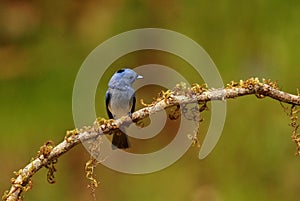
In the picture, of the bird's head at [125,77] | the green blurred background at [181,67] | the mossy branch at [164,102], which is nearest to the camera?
the mossy branch at [164,102]

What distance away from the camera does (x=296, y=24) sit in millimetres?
6055

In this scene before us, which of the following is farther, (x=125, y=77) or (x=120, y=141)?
(x=120, y=141)

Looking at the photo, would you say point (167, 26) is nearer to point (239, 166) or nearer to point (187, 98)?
point (239, 166)

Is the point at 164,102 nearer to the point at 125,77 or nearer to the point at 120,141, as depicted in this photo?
the point at 125,77

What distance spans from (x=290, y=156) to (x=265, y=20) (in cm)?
134

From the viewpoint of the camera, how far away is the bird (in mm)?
2857

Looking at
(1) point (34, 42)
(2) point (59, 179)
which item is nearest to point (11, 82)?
(1) point (34, 42)

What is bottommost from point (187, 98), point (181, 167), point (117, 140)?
point (187, 98)

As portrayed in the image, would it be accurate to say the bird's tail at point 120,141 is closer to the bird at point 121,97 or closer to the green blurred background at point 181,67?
the bird at point 121,97

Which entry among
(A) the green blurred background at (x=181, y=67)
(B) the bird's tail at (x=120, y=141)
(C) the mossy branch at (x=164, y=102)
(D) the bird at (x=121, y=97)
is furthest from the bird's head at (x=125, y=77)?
(A) the green blurred background at (x=181, y=67)

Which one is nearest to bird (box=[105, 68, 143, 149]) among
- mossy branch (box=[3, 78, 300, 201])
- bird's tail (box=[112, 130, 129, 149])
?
bird's tail (box=[112, 130, 129, 149])

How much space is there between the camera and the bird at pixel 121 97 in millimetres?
2857

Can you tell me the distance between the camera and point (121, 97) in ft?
9.67

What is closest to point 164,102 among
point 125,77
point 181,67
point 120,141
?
point 125,77
